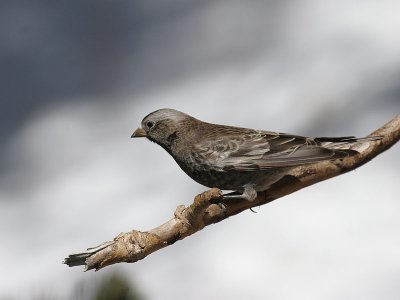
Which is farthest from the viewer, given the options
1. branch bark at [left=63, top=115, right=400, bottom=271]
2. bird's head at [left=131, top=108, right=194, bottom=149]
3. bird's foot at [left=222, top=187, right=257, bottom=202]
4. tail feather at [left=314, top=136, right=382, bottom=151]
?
bird's head at [left=131, top=108, right=194, bottom=149]

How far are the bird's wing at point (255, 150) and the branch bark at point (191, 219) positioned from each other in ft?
0.16

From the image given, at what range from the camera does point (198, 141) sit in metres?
1.53

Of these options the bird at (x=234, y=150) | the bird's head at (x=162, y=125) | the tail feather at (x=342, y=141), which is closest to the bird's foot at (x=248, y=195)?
the bird at (x=234, y=150)

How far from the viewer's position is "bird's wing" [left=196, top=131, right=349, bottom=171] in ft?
4.58

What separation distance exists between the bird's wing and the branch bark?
48 millimetres

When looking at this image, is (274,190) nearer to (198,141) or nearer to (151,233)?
(198,141)

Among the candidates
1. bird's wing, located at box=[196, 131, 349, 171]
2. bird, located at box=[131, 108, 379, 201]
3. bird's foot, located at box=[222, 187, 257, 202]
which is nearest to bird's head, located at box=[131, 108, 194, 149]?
bird, located at box=[131, 108, 379, 201]

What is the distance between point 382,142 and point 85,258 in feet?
1.81

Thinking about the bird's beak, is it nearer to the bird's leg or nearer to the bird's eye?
the bird's eye

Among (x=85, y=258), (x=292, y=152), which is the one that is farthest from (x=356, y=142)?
(x=85, y=258)

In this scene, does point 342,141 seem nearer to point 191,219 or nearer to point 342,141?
point 342,141

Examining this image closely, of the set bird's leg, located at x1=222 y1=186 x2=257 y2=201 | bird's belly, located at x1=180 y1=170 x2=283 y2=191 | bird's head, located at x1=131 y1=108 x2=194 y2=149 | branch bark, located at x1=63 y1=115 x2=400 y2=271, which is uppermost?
bird's head, located at x1=131 y1=108 x2=194 y2=149

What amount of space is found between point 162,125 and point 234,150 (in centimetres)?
21

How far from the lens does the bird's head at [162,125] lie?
1611 millimetres
